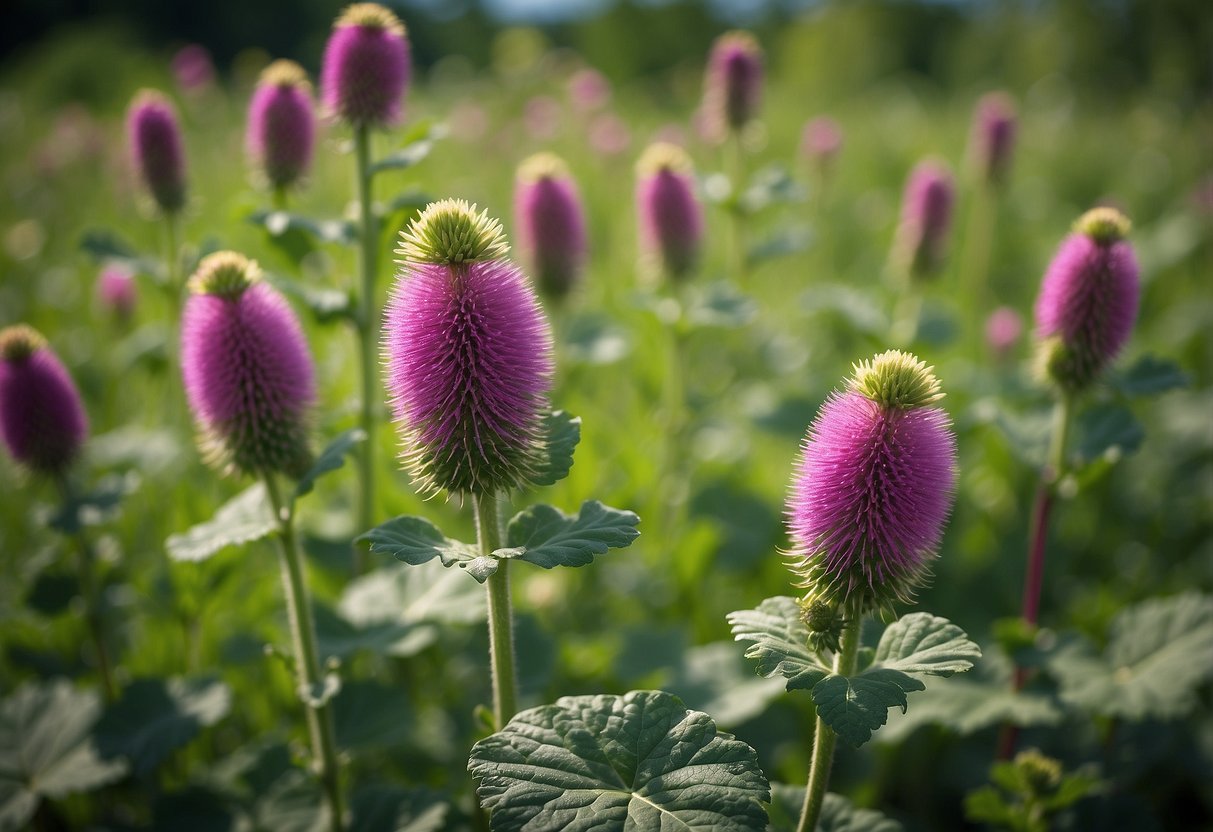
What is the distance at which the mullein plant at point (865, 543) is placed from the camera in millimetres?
1609

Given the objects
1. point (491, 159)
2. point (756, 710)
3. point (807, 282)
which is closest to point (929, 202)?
point (807, 282)

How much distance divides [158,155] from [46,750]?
7.19 ft

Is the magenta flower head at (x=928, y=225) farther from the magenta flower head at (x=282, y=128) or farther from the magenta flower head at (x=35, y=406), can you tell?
the magenta flower head at (x=35, y=406)

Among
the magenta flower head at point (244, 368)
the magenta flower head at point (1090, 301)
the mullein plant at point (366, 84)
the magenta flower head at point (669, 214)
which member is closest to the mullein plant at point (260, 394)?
the magenta flower head at point (244, 368)

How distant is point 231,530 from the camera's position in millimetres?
2254

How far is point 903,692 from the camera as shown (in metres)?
1.59

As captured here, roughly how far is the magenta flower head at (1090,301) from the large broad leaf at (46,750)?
3054 mm

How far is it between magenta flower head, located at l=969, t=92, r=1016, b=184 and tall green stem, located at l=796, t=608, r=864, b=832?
410cm

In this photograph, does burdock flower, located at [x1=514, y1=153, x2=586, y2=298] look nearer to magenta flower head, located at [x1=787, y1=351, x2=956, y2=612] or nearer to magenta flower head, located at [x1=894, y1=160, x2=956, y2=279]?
magenta flower head, located at [x1=894, y1=160, x2=956, y2=279]

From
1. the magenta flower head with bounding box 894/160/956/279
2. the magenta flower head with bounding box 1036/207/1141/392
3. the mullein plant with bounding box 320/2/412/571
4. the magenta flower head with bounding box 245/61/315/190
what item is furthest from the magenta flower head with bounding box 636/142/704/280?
the magenta flower head with bounding box 1036/207/1141/392

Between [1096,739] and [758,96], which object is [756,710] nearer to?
[1096,739]

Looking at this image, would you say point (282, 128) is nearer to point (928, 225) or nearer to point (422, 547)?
point (422, 547)

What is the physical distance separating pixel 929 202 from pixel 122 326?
4422 mm

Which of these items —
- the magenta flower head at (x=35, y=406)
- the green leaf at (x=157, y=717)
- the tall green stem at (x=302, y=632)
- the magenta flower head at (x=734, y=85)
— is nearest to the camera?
the tall green stem at (x=302, y=632)
